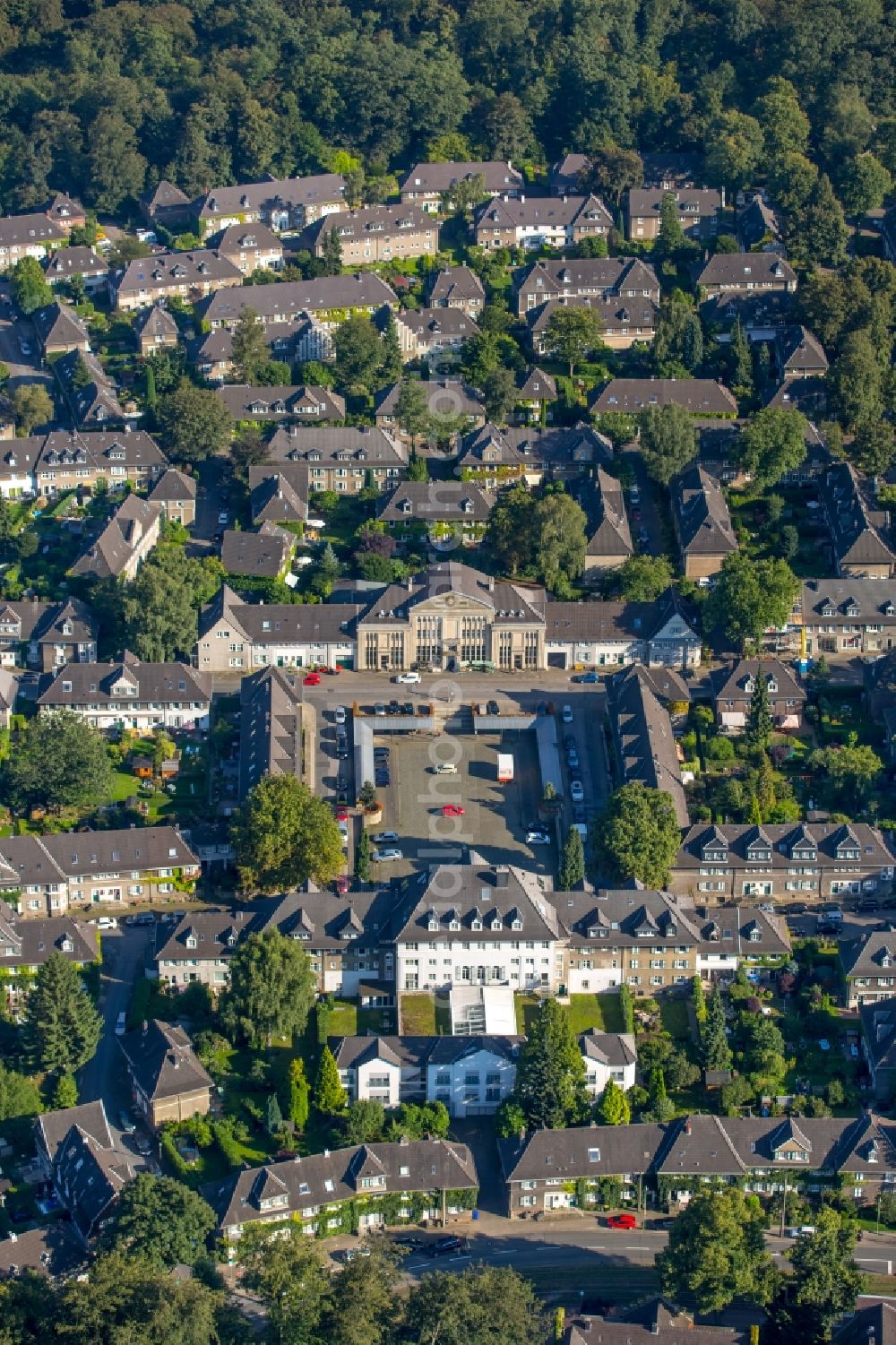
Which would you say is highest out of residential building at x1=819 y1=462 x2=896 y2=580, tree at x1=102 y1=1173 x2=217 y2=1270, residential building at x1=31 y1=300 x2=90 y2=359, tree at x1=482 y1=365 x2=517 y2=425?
tree at x1=482 y1=365 x2=517 y2=425

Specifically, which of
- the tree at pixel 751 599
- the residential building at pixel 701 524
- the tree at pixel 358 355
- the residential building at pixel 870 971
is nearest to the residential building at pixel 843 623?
the tree at pixel 751 599

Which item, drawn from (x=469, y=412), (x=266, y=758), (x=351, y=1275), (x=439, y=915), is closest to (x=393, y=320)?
(x=469, y=412)

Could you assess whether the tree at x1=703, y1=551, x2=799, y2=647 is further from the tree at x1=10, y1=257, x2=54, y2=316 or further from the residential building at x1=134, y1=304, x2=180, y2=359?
the tree at x1=10, y1=257, x2=54, y2=316

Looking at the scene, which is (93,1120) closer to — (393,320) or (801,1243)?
(801,1243)

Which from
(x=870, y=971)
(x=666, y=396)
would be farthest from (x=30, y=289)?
(x=870, y=971)

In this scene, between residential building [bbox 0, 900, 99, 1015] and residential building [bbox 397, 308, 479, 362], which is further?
residential building [bbox 397, 308, 479, 362]

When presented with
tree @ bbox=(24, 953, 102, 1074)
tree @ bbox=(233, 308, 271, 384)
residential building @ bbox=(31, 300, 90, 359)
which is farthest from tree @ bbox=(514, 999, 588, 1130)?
residential building @ bbox=(31, 300, 90, 359)
